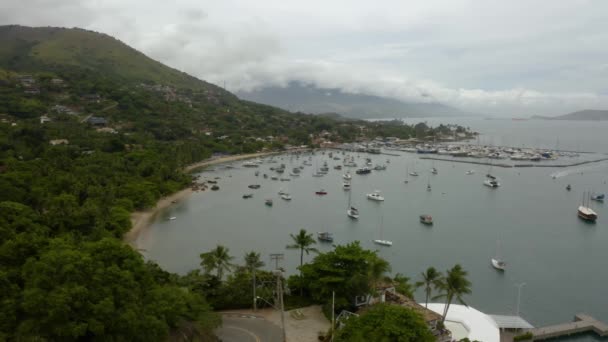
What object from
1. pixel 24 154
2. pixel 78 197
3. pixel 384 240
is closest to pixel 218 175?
pixel 24 154

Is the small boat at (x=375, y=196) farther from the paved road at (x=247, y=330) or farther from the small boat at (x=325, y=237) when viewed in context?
the paved road at (x=247, y=330)

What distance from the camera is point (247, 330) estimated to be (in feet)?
62.3

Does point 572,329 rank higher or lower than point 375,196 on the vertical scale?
lower

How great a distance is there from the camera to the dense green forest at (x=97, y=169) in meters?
13.2

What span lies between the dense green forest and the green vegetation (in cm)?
578

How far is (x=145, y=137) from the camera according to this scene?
272 ft

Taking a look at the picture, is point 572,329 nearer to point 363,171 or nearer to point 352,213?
point 352,213

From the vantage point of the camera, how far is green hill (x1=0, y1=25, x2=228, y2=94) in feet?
442

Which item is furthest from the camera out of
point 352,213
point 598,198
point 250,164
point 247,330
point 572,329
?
point 250,164

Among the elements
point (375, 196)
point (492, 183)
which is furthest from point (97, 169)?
point (492, 183)

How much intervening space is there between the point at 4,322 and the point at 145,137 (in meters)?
74.4

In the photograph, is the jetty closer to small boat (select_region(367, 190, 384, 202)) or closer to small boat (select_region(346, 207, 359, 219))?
small boat (select_region(346, 207, 359, 219))

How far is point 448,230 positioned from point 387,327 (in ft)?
103

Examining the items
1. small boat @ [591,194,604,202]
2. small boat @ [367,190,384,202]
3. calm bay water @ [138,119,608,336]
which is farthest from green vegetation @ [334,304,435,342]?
small boat @ [591,194,604,202]
